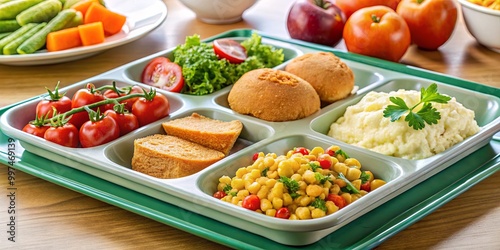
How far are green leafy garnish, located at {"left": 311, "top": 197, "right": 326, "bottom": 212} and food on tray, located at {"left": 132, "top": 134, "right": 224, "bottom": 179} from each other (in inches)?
19.4

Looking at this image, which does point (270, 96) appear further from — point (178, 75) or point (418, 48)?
point (418, 48)

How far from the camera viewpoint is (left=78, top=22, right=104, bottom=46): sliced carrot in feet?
12.6

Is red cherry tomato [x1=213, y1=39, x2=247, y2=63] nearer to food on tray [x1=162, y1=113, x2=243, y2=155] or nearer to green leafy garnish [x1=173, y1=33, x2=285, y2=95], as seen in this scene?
green leafy garnish [x1=173, y1=33, x2=285, y2=95]

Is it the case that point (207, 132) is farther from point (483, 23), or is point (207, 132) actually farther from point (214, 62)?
point (483, 23)

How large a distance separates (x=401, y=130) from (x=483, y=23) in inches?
57.7

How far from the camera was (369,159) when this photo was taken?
263 cm

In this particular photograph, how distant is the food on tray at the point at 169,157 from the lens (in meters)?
2.62

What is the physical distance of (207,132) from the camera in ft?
9.29

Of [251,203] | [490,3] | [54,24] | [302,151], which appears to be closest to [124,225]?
[251,203]

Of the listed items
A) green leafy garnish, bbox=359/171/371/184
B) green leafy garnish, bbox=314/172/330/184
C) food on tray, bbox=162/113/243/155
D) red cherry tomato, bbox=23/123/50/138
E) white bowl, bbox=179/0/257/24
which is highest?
green leafy garnish, bbox=314/172/330/184

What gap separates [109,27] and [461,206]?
2.15 metres

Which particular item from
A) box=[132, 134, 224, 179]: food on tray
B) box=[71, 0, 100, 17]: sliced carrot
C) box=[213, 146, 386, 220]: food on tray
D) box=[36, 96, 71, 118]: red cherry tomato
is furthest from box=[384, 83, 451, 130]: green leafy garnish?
box=[71, 0, 100, 17]: sliced carrot

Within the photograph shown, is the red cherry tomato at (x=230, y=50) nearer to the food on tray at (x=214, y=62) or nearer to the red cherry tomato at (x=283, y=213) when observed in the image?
the food on tray at (x=214, y=62)

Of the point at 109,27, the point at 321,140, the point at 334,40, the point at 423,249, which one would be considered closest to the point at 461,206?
the point at 423,249
